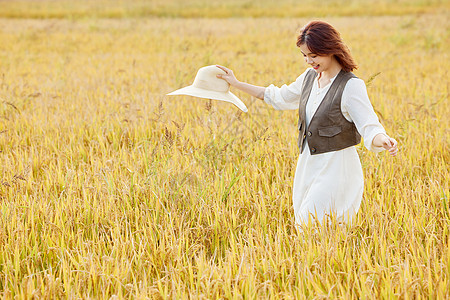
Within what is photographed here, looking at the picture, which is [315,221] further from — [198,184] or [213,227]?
[198,184]

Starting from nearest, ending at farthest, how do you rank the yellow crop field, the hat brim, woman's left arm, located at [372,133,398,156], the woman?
the yellow crop field
woman's left arm, located at [372,133,398,156]
the woman
the hat brim

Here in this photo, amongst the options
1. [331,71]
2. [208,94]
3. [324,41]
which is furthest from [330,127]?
[208,94]

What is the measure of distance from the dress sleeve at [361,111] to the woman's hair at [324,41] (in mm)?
136

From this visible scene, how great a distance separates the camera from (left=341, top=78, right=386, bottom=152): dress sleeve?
1854mm

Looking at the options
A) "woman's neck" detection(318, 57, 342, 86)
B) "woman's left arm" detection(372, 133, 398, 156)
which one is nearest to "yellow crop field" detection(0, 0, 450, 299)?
"woman's left arm" detection(372, 133, 398, 156)

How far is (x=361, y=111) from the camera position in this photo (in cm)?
190

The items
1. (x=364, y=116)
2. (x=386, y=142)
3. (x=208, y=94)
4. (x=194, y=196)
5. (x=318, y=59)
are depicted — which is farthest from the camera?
(x=194, y=196)

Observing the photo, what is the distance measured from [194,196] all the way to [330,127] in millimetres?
824

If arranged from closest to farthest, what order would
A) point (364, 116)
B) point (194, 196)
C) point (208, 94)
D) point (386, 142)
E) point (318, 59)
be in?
point (386, 142) < point (364, 116) < point (318, 59) < point (208, 94) < point (194, 196)

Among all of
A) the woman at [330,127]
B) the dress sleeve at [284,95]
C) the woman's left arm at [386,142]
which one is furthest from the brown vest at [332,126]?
the dress sleeve at [284,95]

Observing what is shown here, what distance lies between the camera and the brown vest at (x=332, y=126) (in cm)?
198

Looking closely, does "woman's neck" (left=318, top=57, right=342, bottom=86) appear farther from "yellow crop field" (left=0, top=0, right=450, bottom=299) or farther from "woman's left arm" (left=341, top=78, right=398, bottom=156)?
"yellow crop field" (left=0, top=0, right=450, bottom=299)

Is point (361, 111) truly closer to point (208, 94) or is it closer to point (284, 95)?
point (284, 95)

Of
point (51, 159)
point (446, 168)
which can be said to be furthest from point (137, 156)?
point (446, 168)
